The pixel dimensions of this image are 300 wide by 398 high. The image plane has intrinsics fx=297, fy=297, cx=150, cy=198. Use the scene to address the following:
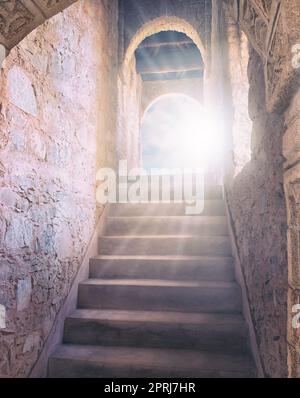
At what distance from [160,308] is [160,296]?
0.09 metres

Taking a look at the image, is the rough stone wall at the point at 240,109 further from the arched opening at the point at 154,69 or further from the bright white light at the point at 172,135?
the bright white light at the point at 172,135

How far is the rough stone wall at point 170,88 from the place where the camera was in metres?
9.47

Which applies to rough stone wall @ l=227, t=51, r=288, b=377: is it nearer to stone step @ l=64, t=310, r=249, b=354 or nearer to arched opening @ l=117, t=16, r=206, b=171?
stone step @ l=64, t=310, r=249, b=354

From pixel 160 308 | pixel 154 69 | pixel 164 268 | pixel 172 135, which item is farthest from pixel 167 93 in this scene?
pixel 160 308

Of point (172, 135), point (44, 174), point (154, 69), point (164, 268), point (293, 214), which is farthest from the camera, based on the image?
point (172, 135)

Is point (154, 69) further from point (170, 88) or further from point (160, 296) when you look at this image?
point (160, 296)

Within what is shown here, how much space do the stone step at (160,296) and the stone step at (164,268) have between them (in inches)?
4.6

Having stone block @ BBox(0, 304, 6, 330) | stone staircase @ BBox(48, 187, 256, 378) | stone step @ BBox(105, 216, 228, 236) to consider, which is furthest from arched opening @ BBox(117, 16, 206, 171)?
stone block @ BBox(0, 304, 6, 330)

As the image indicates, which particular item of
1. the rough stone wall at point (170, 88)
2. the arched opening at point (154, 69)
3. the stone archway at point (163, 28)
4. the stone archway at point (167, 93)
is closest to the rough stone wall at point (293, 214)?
the arched opening at point (154, 69)

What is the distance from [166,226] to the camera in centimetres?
317

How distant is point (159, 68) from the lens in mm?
7688

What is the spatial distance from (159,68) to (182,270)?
255 inches

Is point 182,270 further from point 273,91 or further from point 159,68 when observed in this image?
point 159,68
